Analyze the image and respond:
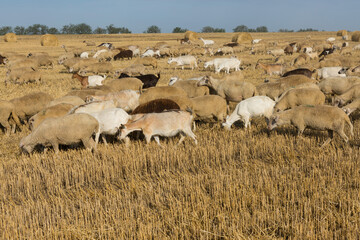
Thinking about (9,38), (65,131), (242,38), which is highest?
(242,38)

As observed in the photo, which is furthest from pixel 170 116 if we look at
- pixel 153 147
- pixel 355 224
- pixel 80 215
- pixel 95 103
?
pixel 355 224

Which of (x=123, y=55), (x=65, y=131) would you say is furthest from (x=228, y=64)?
(x=123, y=55)

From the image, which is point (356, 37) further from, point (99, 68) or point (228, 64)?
point (99, 68)

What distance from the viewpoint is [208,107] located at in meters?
10.6

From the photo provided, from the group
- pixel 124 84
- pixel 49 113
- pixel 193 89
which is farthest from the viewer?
pixel 124 84

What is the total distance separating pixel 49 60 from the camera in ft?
90.0

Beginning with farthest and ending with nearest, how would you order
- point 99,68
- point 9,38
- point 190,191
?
point 9,38, point 99,68, point 190,191

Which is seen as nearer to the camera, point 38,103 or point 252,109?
point 252,109

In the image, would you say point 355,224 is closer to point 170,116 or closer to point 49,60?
point 170,116

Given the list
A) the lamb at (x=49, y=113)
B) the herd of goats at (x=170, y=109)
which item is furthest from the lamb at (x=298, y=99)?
the lamb at (x=49, y=113)

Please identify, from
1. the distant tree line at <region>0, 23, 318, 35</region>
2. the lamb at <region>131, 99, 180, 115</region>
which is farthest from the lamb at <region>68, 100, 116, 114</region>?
the distant tree line at <region>0, 23, 318, 35</region>

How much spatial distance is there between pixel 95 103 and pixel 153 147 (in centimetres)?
266

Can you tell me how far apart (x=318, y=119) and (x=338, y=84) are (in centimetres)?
539

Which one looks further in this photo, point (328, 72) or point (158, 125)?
point (328, 72)
